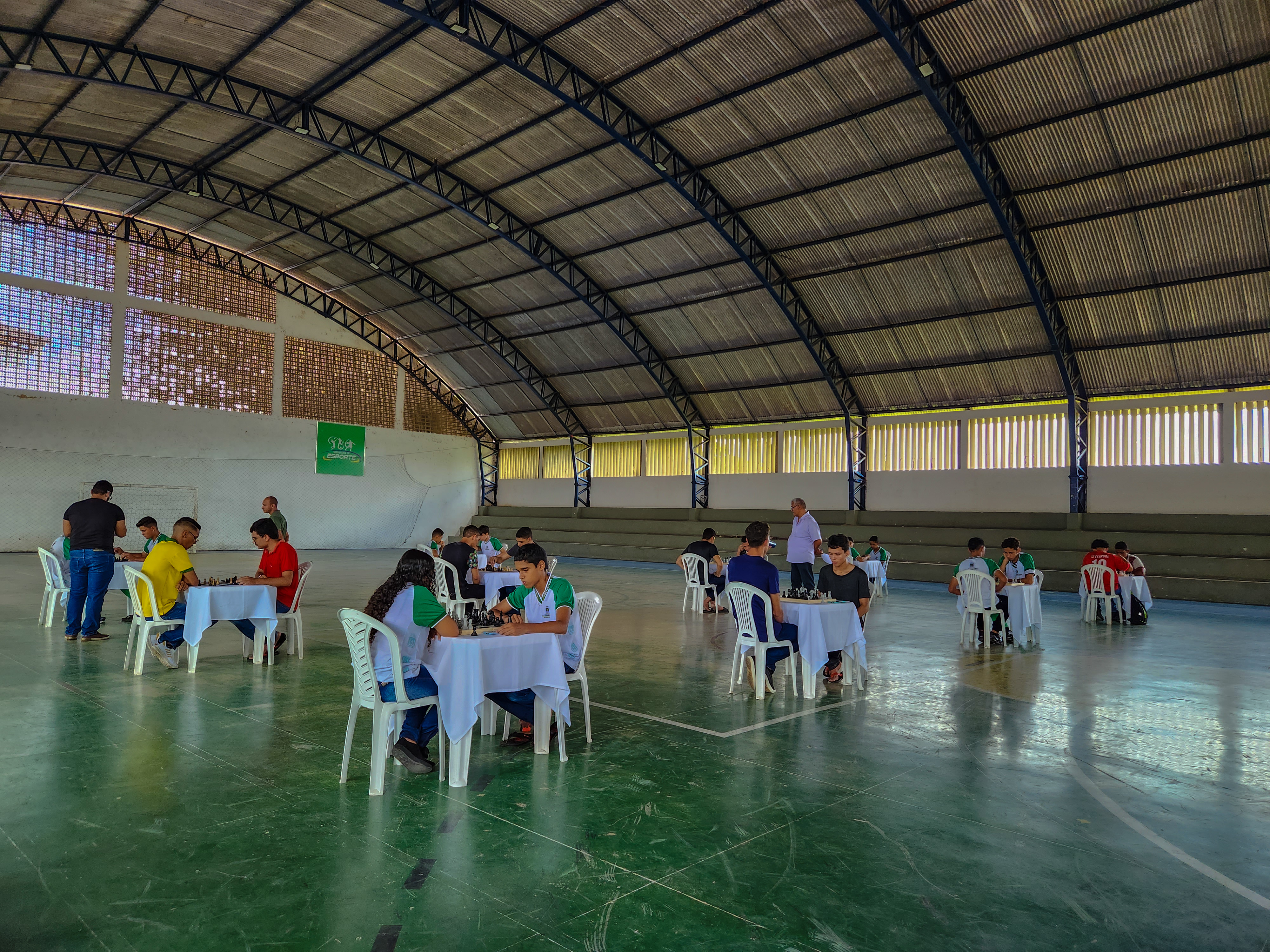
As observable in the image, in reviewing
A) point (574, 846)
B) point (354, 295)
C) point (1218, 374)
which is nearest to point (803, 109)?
point (1218, 374)

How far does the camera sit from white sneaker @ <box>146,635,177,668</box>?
8.20 m

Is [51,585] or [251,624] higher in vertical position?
[51,585]

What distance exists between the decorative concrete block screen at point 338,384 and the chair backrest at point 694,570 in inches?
811

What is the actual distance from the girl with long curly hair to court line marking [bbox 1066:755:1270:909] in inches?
156

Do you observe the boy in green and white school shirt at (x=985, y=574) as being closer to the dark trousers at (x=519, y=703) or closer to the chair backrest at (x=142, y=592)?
the dark trousers at (x=519, y=703)

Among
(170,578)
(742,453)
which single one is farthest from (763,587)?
(742,453)

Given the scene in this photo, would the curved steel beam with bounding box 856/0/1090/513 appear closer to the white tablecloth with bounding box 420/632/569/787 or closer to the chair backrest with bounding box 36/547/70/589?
the white tablecloth with bounding box 420/632/569/787

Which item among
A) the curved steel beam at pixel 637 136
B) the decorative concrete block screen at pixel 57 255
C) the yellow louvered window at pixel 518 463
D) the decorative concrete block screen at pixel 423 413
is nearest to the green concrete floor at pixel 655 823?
the curved steel beam at pixel 637 136

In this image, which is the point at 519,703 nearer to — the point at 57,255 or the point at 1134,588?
the point at 1134,588

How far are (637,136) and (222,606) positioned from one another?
14.4m

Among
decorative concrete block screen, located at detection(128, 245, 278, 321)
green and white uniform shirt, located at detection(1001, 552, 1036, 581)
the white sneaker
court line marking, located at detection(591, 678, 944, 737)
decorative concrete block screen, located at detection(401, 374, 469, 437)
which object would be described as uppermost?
decorative concrete block screen, located at detection(128, 245, 278, 321)

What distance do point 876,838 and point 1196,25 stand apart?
589 inches

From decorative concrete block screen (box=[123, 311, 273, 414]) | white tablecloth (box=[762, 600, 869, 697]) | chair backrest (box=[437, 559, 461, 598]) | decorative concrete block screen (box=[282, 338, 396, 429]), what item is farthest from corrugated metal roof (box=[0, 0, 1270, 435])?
white tablecloth (box=[762, 600, 869, 697])

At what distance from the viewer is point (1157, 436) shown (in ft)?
63.9
